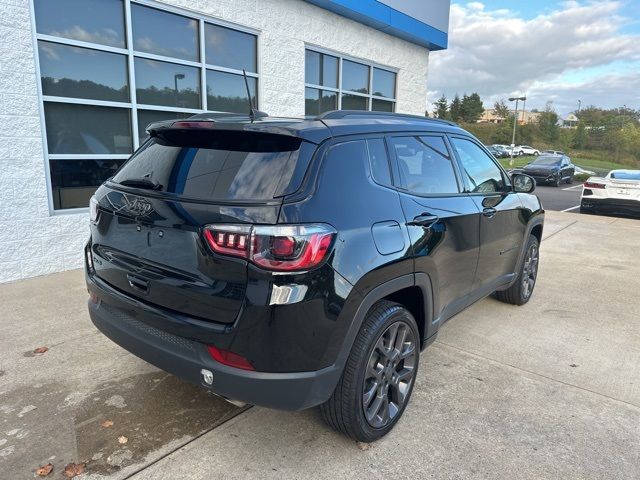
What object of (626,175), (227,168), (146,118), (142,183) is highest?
(146,118)

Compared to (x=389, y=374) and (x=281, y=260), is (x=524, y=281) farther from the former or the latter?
(x=281, y=260)

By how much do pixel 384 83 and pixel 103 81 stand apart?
654cm

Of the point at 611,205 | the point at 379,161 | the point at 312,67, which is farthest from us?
the point at 611,205

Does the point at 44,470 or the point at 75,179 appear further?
the point at 75,179

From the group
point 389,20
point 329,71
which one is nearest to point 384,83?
point 389,20

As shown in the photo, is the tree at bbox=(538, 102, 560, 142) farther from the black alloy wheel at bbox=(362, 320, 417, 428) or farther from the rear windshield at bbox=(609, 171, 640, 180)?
the black alloy wheel at bbox=(362, 320, 417, 428)

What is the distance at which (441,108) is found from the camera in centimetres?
8994

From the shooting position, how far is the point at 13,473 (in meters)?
2.36

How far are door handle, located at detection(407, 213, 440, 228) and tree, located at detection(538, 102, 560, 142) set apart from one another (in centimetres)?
7438

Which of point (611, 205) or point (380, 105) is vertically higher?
point (380, 105)

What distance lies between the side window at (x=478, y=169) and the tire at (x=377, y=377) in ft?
4.87

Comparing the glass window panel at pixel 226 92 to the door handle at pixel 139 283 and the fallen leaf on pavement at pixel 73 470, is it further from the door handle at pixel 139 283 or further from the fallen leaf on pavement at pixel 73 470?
the fallen leaf on pavement at pixel 73 470

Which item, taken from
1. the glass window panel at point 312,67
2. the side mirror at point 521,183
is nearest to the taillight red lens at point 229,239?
the side mirror at point 521,183

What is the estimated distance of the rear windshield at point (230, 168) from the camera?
221cm
